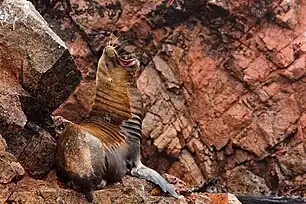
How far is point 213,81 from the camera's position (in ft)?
79.4

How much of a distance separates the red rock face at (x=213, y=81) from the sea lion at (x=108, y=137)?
14.7 meters

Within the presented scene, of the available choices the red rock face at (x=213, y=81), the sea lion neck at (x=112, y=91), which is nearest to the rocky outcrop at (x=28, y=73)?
the sea lion neck at (x=112, y=91)

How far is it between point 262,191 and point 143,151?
14.7 feet

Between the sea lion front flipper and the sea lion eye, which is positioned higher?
the sea lion eye

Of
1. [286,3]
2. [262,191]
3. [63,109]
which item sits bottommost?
[63,109]

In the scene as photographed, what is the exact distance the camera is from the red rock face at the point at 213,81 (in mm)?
22781

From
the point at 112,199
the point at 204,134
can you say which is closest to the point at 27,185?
the point at 112,199

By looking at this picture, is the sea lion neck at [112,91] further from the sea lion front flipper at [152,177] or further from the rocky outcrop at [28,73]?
the rocky outcrop at [28,73]

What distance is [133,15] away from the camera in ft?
80.0

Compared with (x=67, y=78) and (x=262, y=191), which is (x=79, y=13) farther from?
(x=67, y=78)

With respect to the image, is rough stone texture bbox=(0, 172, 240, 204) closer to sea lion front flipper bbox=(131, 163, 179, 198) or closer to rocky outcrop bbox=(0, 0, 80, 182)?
sea lion front flipper bbox=(131, 163, 179, 198)

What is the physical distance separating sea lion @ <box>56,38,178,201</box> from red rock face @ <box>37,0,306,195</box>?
14.7 meters

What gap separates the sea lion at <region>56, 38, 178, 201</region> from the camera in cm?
621

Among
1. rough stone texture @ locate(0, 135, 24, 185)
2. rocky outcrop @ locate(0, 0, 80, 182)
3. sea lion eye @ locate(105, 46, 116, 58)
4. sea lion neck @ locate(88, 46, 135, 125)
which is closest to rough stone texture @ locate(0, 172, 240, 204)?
rough stone texture @ locate(0, 135, 24, 185)
